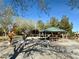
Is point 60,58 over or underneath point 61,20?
underneath

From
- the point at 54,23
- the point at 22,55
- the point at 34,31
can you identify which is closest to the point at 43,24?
the point at 34,31

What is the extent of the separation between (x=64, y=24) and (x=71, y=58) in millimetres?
44523

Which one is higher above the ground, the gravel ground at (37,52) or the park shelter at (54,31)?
the park shelter at (54,31)

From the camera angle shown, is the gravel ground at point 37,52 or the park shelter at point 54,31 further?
the park shelter at point 54,31

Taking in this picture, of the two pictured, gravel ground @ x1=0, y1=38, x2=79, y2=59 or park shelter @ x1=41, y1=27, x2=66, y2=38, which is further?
park shelter @ x1=41, y1=27, x2=66, y2=38

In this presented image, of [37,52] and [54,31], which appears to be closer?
[37,52]

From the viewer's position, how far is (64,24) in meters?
56.4

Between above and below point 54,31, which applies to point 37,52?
below

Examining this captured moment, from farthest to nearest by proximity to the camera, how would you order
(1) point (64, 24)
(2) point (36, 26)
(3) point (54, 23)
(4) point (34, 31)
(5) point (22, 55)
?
(2) point (36, 26)
(4) point (34, 31)
(3) point (54, 23)
(1) point (64, 24)
(5) point (22, 55)

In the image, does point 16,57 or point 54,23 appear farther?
point 54,23

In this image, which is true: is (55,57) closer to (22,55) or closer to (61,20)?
(22,55)

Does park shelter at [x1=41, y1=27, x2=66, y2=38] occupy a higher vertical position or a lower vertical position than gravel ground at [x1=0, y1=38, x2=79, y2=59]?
higher

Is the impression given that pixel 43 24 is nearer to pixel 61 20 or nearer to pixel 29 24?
pixel 29 24

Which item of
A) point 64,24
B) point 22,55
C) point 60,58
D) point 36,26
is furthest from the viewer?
point 36,26
